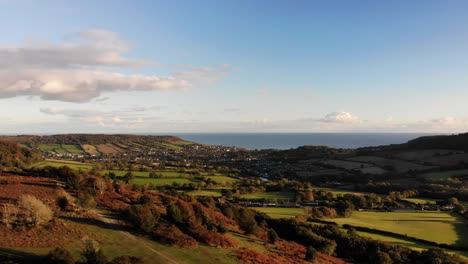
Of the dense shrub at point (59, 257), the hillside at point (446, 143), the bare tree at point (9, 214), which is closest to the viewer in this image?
the dense shrub at point (59, 257)

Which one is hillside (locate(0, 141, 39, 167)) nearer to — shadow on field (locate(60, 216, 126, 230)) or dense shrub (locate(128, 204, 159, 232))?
shadow on field (locate(60, 216, 126, 230))

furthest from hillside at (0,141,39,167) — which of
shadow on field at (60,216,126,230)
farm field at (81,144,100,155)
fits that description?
farm field at (81,144,100,155)

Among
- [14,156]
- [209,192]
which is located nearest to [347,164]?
[209,192]

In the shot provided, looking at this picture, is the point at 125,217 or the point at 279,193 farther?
the point at 279,193

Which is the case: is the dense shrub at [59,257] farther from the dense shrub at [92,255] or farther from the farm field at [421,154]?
the farm field at [421,154]

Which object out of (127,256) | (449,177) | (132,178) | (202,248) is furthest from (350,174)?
(127,256)

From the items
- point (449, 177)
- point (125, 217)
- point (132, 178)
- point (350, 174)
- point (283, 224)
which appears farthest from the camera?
point (350, 174)

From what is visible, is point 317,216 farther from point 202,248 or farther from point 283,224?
point 202,248

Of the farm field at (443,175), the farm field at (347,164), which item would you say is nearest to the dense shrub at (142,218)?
the farm field at (443,175)
